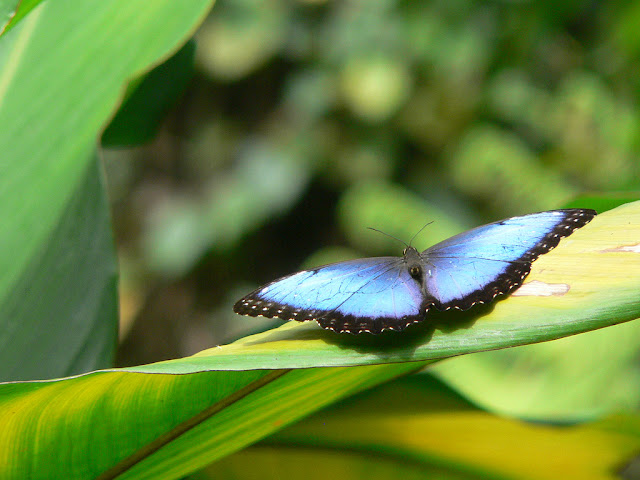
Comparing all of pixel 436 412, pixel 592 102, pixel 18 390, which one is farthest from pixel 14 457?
pixel 592 102

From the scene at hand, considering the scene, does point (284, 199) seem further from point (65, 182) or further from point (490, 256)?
point (490, 256)

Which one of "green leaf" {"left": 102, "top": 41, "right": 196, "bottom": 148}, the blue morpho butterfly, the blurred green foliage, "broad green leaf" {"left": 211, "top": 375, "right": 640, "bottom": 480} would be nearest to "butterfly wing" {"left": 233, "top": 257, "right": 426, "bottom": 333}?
the blue morpho butterfly

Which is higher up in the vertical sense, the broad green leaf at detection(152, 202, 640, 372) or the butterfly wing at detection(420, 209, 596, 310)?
the broad green leaf at detection(152, 202, 640, 372)

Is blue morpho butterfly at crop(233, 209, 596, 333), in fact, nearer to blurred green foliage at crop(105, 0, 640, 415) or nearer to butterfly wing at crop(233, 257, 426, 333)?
butterfly wing at crop(233, 257, 426, 333)

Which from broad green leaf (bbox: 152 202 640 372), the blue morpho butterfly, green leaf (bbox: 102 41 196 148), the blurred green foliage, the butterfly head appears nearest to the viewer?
broad green leaf (bbox: 152 202 640 372)

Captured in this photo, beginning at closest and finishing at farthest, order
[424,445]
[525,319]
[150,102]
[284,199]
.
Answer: [525,319], [424,445], [150,102], [284,199]

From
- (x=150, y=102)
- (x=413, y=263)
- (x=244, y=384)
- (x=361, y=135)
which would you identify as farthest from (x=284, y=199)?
(x=244, y=384)

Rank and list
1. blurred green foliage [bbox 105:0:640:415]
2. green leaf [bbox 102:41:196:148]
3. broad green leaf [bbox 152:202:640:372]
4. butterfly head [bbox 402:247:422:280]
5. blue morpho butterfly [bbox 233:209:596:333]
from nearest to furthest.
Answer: broad green leaf [bbox 152:202:640:372], blue morpho butterfly [bbox 233:209:596:333], butterfly head [bbox 402:247:422:280], green leaf [bbox 102:41:196:148], blurred green foliage [bbox 105:0:640:415]
